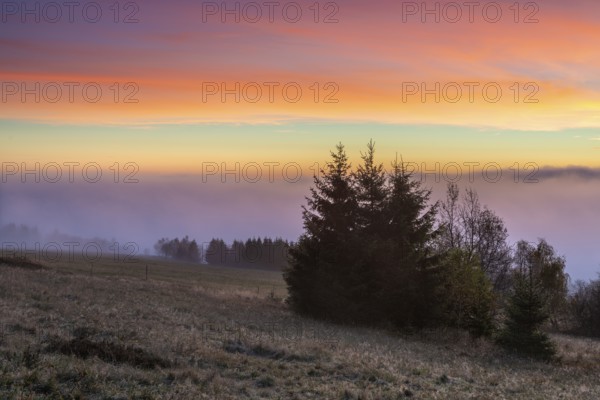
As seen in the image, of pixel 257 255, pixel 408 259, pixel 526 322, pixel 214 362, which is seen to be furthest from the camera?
pixel 257 255

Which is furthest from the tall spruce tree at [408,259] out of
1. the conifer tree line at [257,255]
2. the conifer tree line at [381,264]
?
the conifer tree line at [257,255]

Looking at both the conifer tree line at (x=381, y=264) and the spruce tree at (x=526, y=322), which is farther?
the conifer tree line at (x=381, y=264)

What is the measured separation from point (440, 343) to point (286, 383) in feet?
61.3

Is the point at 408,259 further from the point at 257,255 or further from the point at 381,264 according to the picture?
the point at 257,255

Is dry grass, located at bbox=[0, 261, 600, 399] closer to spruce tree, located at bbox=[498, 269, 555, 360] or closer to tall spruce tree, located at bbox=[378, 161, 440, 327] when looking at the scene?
spruce tree, located at bbox=[498, 269, 555, 360]

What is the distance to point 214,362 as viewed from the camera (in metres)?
15.1

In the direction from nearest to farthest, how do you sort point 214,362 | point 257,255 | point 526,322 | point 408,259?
point 214,362 → point 526,322 → point 408,259 → point 257,255

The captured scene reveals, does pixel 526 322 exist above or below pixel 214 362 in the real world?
below

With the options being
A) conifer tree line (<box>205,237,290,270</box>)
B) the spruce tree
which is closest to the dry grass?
the spruce tree

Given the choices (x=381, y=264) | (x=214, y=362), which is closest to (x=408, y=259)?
(x=381, y=264)

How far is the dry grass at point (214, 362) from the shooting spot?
38.4ft

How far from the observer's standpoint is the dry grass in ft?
38.4

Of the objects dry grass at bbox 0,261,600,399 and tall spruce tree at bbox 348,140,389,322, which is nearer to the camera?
dry grass at bbox 0,261,600,399

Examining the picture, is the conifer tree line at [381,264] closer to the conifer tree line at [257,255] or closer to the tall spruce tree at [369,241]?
the tall spruce tree at [369,241]
